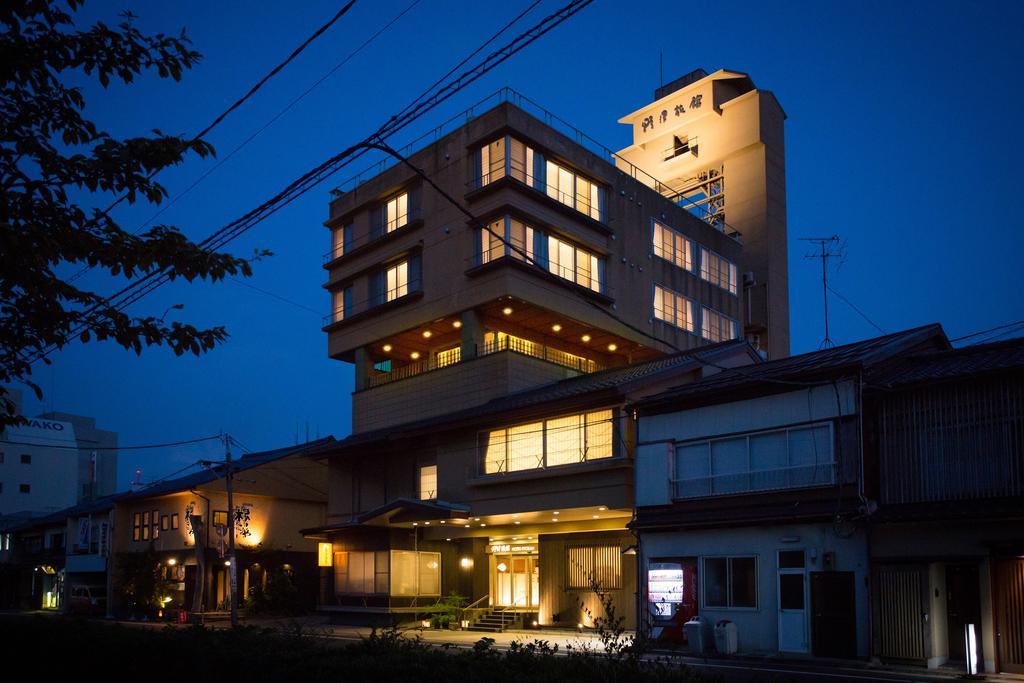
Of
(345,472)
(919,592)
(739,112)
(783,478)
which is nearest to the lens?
(919,592)

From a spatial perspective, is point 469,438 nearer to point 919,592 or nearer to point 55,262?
point 919,592

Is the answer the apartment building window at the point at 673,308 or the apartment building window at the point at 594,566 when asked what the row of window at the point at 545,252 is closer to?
the apartment building window at the point at 673,308

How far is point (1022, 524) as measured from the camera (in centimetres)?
2227

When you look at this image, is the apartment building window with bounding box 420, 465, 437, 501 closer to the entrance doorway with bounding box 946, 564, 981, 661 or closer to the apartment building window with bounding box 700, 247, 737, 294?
the apartment building window with bounding box 700, 247, 737, 294

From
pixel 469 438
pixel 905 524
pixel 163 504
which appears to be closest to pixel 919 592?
pixel 905 524

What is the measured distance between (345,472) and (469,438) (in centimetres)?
1059

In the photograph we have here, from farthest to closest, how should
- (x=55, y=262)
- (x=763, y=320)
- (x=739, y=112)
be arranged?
(x=739, y=112) < (x=763, y=320) < (x=55, y=262)

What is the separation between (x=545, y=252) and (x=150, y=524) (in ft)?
95.1

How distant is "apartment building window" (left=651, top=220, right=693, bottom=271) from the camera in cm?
5328

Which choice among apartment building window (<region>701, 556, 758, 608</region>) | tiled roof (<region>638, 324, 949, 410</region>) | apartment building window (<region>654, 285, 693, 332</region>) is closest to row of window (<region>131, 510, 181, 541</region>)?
apartment building window (<region>654, 285, 693, 332</region>)

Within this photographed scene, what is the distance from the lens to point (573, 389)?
39.3 metres

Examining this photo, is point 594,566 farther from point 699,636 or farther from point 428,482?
point 428,482

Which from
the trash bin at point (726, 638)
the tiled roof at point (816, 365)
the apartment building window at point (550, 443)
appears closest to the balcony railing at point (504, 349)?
the apartment building window at point (550, 443)

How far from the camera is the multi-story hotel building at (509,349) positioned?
3622cm
